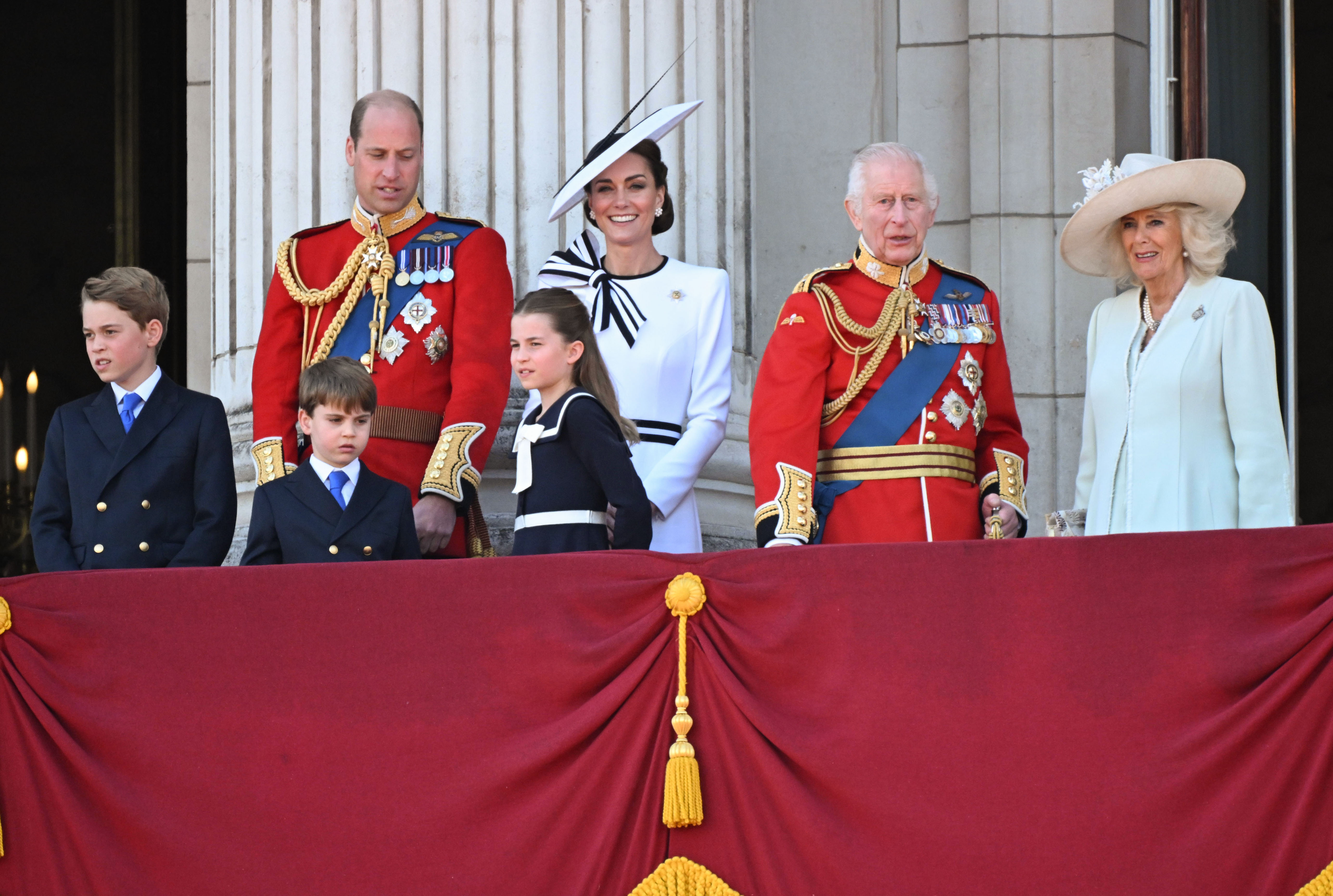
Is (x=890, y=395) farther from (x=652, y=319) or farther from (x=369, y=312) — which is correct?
(x=369, y=312)

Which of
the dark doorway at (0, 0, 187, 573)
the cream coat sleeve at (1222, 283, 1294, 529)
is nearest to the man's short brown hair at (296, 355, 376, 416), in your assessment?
the cream coat sleeve at (1222, 283, 1294, 529)

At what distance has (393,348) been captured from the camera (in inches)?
192

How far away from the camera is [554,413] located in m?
4.36

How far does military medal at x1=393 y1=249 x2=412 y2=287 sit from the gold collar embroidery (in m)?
0.07

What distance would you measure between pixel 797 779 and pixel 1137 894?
654 mm

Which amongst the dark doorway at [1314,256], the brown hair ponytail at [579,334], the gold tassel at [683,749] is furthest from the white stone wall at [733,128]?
the gold tassel at [683,749]

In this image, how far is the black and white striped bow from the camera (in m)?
4.97

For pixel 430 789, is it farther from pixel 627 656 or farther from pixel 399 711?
pixel 627 656

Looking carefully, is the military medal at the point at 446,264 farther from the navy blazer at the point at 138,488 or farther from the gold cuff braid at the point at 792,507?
the gold cuff braid at the point at 792,507

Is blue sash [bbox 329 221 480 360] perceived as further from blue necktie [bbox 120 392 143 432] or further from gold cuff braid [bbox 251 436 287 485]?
blue necktie [bbox 120 392 143 432]

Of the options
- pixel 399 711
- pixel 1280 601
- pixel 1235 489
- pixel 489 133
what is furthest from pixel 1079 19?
pixel 399 711

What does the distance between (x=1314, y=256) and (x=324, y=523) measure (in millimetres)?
4739

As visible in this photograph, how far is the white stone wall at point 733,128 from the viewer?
19.0ft

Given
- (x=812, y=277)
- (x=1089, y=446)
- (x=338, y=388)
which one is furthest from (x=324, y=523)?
(x=1089, y=446)
